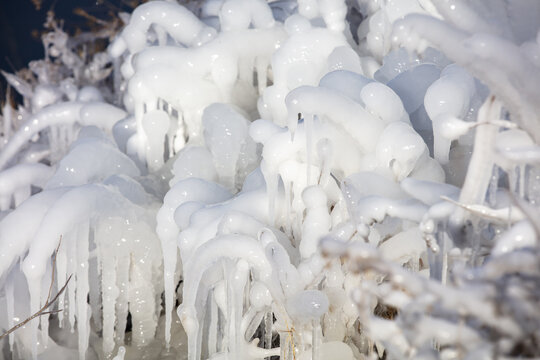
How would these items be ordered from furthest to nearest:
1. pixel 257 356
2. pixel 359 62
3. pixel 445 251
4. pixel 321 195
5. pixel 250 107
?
pixel 250 107
pixel 359 62
pixel 257 356
pixel 321 195
pixel 445 251

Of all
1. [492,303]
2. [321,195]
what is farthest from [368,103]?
[492,303]

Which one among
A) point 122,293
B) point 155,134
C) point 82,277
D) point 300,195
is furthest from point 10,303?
point 300,195

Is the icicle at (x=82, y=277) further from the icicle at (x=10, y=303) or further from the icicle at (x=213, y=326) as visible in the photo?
the icicle at (x=213, y=326)

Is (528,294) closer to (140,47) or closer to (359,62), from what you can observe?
(359,62)

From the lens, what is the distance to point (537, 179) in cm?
199

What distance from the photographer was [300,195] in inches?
106

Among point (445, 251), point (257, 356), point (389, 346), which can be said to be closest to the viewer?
point (389, 346)

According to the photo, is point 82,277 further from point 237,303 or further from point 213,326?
point 237,303

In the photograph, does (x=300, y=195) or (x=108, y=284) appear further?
(x=108, y=284)

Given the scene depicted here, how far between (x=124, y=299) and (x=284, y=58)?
166 cm

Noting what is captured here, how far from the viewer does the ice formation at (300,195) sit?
1.52m

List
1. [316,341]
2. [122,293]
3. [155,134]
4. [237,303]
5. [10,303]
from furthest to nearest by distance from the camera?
[155,134]
[122,293]
[10,303]
[237,303]
[316,341]

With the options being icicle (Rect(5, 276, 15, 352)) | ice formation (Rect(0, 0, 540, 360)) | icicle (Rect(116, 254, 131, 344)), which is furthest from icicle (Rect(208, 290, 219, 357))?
icicle (Rect(5, 276, 15, 352))

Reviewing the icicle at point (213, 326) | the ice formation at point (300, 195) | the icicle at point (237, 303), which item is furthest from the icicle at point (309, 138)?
the icicle at point (213, 326)
